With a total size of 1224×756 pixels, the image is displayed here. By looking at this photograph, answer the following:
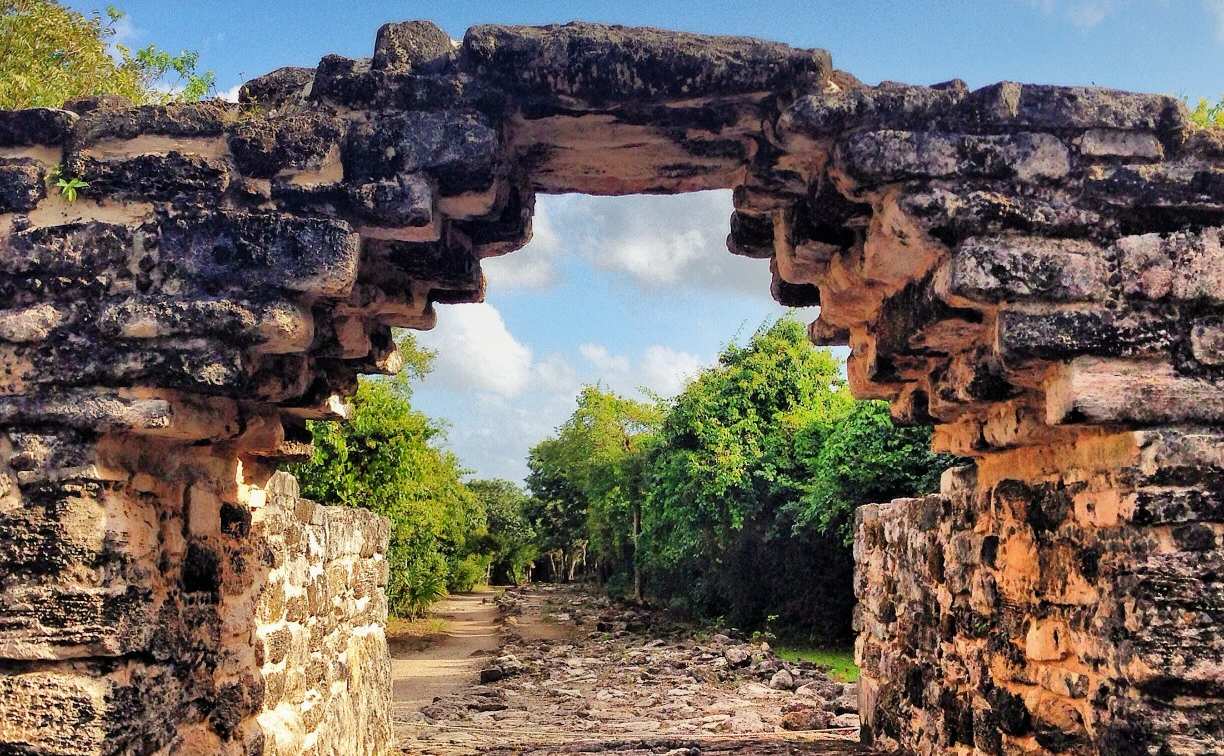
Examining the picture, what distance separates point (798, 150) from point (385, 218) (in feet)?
4.76

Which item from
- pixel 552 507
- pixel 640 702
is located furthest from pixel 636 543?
pixel 552 507

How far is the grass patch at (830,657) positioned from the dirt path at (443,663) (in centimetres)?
475

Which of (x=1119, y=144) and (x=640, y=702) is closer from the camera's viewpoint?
(x=1119, y=144)

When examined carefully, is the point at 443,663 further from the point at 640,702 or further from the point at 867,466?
the point at 867,466

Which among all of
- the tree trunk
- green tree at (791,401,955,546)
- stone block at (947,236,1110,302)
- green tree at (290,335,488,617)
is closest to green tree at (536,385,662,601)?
the tree trunk

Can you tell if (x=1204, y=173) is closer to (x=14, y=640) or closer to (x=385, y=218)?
(x=385, y=218)

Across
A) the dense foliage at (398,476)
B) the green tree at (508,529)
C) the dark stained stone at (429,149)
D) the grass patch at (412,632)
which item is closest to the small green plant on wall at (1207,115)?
the dark stained stone at (429,149)

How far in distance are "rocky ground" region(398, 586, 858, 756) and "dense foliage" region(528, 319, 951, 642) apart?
4.23 ft

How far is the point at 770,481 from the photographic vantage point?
56.1 ft

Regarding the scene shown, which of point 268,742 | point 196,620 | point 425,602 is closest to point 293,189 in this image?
point 196,620

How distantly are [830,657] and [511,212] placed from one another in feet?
40.5

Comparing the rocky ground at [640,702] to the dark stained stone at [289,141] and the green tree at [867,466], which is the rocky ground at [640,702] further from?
the dark stained stone at [289,141]

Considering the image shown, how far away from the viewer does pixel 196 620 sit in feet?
12.3

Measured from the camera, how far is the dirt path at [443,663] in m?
11.6
